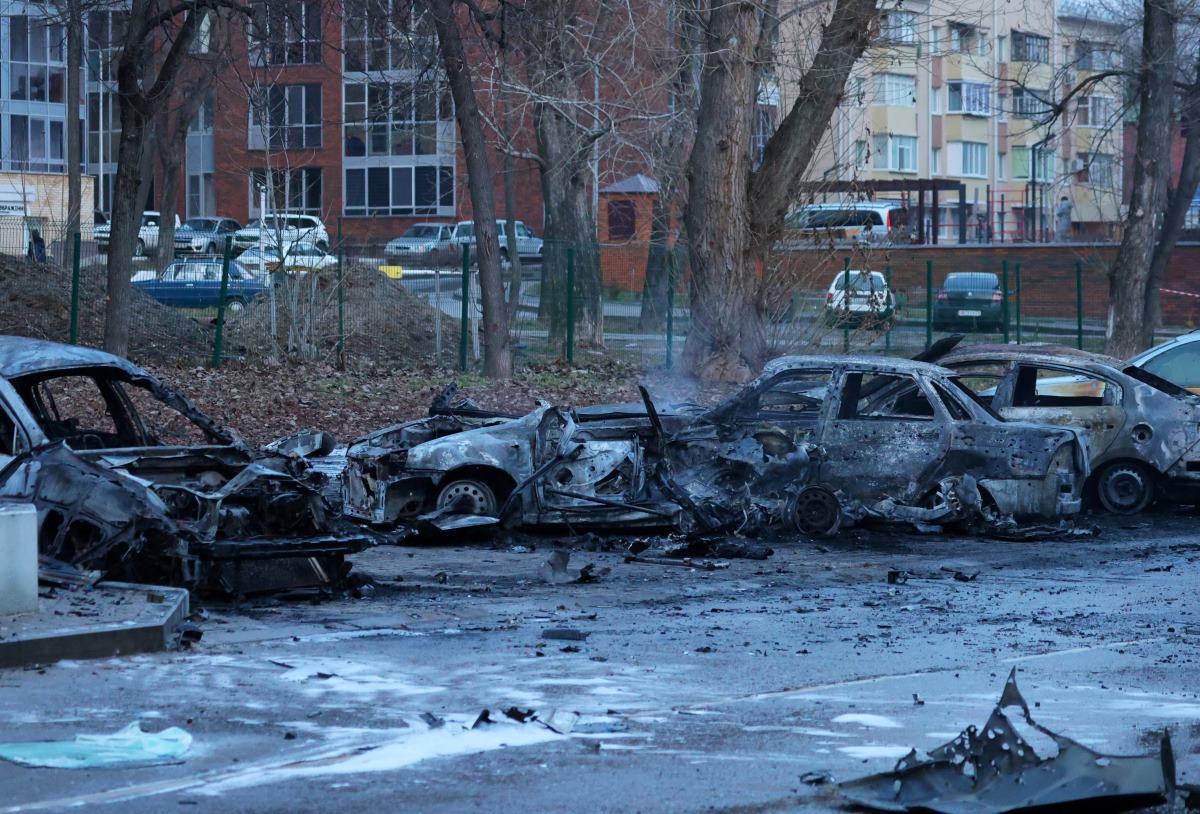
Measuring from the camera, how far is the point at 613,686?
7422mm

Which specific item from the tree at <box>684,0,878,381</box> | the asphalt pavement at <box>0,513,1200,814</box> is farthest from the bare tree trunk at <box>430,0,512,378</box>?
the asphalt pavement at <box>0,513,1200,814</box>

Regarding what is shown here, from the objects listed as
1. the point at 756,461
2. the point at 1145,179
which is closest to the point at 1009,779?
the point at 756,461

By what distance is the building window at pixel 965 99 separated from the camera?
66375 millimetres

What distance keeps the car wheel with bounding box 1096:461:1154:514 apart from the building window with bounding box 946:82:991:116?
55008 millimetres

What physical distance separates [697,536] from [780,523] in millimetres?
903

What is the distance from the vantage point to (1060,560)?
11984mm

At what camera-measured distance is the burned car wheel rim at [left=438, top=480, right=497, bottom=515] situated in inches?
484

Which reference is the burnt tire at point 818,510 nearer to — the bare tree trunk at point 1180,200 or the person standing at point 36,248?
the person standing at point 36,248

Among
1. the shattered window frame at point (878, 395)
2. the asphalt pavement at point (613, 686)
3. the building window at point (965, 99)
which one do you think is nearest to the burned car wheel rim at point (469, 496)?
the asphalt pavement at point (613, 686)

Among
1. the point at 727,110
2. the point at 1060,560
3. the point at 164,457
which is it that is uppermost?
the point at 727,110

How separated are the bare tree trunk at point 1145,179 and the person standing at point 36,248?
18.3m

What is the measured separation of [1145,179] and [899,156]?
39168 mm

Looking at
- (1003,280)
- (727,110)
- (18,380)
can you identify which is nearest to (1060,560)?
(18,380)

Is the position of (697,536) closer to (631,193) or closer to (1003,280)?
(1003,280)
